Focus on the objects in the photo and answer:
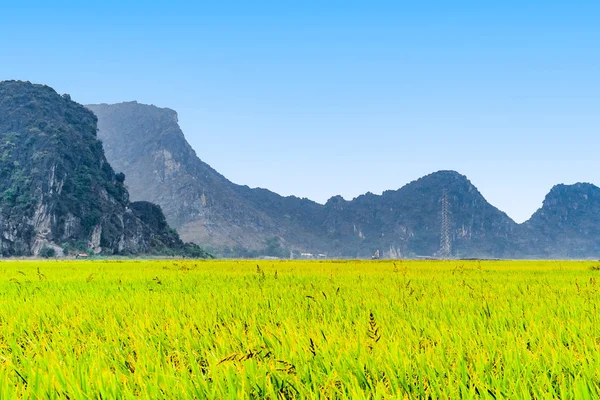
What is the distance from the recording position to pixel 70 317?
6137mm

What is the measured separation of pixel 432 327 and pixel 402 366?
5.93 feet

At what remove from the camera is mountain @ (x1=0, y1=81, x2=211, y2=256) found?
138 metres

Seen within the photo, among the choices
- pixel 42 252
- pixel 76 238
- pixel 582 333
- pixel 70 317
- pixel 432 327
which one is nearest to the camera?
pixel 582 333

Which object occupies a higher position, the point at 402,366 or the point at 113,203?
the point at 113,203

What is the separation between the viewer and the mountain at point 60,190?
13775cm

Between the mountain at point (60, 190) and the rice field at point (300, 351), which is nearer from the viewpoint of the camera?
the rice field at point (300, 351)

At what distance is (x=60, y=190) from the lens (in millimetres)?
148625

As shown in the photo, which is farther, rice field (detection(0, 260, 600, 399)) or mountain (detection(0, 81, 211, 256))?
mountain (detection(0, 81, 211, 256))

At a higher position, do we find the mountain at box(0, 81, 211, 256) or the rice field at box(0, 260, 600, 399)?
the mountain at box(0, 81, 211, 256)

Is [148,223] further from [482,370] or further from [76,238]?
[482,370]

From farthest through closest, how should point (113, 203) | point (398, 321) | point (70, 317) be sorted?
point (113, 203), point (70, 317), point (398, 321)

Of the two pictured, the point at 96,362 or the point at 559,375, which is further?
the point at 96,362

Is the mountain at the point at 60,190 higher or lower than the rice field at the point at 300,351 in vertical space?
higher

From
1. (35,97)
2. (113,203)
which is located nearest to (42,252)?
(113,203)
